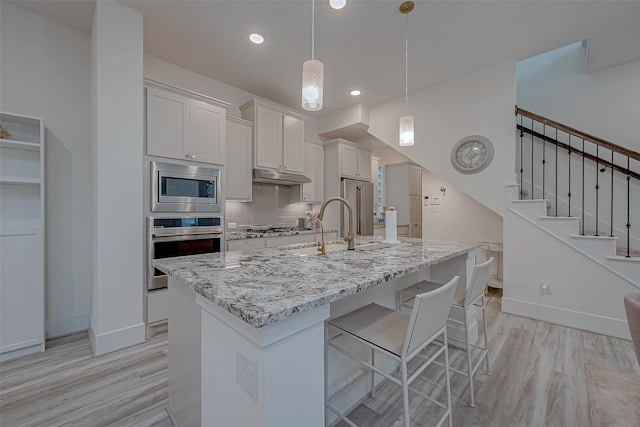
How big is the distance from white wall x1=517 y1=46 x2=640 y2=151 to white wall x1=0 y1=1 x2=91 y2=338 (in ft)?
18.1

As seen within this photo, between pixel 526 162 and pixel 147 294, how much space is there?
15.6 ft

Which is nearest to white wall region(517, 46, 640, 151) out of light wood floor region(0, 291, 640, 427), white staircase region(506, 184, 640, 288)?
white staircase region(506, 184, 640, 288)

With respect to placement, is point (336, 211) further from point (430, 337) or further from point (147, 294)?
point (430, 337)

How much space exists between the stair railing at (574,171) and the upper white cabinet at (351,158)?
237cm

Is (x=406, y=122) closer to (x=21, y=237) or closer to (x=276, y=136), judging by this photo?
(x=276, y=136)

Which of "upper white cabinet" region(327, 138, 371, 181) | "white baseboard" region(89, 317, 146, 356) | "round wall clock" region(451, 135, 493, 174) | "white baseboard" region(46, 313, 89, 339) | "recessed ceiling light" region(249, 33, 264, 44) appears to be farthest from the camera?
"upper white cabinet" region(327, 138, 371, 181)

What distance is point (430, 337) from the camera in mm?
1225

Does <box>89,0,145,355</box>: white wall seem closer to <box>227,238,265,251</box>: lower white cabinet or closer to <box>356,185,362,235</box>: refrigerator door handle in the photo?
<box>227,238,265,251</box>: lower white cabinet

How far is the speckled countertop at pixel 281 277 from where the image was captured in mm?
769

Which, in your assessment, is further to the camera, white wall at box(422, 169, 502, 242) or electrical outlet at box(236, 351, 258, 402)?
white wall at box(422, 169, 502, 242)

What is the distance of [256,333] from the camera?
739mm

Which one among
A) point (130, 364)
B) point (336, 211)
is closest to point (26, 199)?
point (130, 364)

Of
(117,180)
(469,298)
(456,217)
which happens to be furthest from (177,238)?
(456,217)

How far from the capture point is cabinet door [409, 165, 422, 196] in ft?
19.3
